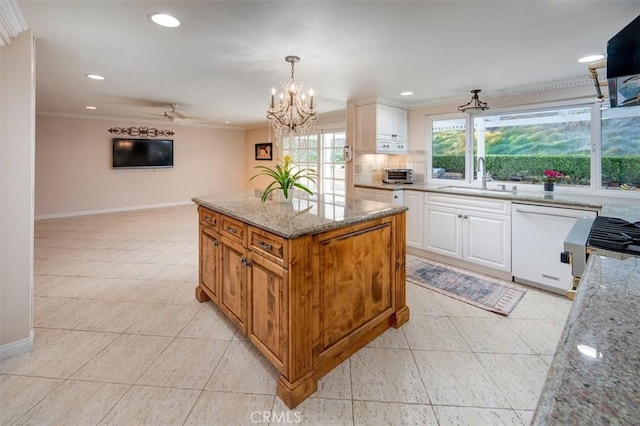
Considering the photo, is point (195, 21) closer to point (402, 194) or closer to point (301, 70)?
point (301, 70)

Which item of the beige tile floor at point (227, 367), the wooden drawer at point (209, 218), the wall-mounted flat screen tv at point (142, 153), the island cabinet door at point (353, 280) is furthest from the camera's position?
the wall-mounted flat screen tv at point (142, 153)

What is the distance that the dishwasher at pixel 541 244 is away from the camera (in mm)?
2918

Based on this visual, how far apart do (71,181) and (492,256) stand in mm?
7823

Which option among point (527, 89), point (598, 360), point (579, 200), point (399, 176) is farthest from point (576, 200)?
point (598, 360)

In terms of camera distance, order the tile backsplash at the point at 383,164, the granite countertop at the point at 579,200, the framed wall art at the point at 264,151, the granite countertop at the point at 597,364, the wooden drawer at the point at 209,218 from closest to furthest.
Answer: the granite countertop at the point at 597,364 → the granite countertop at the point at 579,200 → the wooden drawer at the point at 209,218 → the tile backsplash at the point at 383,164 → the framed wall art at the point at 264,151

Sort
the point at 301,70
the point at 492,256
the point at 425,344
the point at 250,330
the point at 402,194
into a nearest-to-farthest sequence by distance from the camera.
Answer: the point at 250,330 → the point at 425,344 → the point at 301,70 → the point at 492,256 → the point at 402,194

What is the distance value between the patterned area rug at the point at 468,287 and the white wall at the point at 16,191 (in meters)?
3.20

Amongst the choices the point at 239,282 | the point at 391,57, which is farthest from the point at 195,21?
the point at 239,282

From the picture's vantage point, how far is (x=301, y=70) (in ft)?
10.1

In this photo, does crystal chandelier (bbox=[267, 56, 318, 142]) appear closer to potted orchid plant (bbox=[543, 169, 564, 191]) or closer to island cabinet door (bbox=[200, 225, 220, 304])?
island cabinet door (bbox=[200, 225, 220, 304])

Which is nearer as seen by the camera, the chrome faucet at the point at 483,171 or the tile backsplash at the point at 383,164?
the chrome faucet at the point at 483,171

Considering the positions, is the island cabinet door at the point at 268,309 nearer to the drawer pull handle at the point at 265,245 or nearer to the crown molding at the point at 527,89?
the drawer pull handle at the point at 265,245

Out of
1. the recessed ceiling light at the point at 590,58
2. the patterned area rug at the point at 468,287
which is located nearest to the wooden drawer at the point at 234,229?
the patterned area rug at the point at 468,287

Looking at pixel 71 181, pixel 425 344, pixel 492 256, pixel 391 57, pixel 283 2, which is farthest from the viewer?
pixel 71 181
